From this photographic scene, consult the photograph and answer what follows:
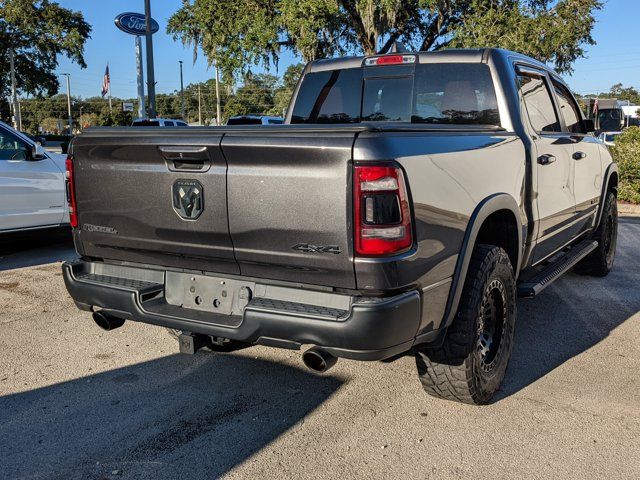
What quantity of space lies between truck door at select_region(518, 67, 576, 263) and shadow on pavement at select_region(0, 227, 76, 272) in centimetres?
554

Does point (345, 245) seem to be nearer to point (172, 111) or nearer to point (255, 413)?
point (255, 413)

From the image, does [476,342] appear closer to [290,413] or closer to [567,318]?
[290,413]

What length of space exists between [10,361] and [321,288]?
257 cm

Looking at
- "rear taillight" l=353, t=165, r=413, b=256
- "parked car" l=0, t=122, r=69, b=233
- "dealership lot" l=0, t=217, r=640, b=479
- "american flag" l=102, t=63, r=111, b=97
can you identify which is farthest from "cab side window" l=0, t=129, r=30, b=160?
"american flag" l=102, t=63, r=111, b=97

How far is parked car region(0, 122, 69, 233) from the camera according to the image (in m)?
7.06

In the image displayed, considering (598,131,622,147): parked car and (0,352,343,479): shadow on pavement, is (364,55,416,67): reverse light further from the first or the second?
(598,131,622,147): parked car

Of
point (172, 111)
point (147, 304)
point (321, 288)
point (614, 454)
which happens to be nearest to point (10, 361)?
point (147, 304)

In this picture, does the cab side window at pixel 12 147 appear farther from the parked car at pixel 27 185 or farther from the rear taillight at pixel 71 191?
the rear taillight at pixel 71 191

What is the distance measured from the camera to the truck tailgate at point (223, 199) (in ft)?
8.77

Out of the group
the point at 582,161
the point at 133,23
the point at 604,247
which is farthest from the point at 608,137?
the point at 582,161

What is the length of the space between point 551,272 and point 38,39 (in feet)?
126

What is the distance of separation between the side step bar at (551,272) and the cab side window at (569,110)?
103cm

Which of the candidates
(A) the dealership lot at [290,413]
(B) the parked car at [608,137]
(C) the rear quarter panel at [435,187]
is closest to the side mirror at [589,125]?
(B) the parked car at [608,137]

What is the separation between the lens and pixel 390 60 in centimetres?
455
